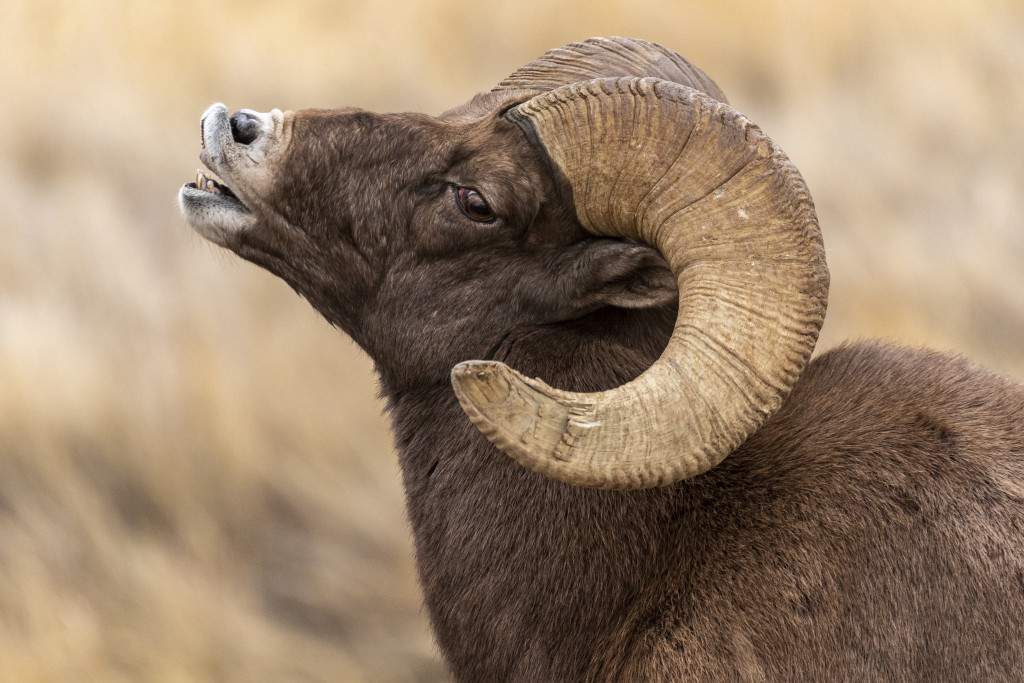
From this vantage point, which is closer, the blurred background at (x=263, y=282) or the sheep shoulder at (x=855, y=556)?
the sheep shoulder at (x=855, y=556)

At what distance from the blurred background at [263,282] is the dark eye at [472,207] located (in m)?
3.55

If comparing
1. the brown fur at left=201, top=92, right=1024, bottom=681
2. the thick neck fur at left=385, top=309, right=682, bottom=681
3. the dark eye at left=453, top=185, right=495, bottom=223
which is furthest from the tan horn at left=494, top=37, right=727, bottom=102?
the thick neck fur at left=385, top=309, right=682, bottom=681

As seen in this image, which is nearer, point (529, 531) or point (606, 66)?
point (529, 531)

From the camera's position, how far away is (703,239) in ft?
10.6

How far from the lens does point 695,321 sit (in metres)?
3.17

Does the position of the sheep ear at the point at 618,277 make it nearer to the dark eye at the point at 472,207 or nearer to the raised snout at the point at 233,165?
the dark eye at the point at 472,207

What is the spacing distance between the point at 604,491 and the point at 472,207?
3.70ft

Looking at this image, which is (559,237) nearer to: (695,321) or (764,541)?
(695,321)

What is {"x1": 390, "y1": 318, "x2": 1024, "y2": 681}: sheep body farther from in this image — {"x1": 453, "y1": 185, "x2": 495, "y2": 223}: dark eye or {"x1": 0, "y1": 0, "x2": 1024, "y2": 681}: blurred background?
{"x1": 0, "y1": 0, "x2": 1024, "y2": 681}: blurred background

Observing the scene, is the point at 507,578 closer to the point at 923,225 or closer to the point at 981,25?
the point at 923,225

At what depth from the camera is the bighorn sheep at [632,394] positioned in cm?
311

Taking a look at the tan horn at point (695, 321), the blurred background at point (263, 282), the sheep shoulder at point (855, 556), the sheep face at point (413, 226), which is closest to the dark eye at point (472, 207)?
the sheep face at point (413, 226)

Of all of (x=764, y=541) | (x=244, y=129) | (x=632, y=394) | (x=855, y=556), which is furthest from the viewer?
(x=244, y=129)

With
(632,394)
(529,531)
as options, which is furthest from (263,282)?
(632,394)
